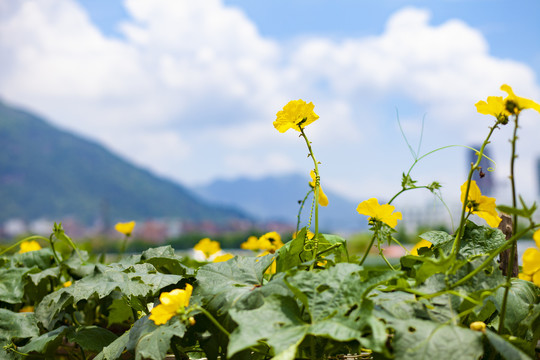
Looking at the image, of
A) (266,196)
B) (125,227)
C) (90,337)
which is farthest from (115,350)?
(266,196)

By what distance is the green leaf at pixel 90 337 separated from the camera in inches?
43.4

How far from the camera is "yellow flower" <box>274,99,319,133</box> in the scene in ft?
3.21

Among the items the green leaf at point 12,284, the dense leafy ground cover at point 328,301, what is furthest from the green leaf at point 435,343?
the green leaf at point 12,284

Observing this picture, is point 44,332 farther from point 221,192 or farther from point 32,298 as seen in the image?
point 221,192

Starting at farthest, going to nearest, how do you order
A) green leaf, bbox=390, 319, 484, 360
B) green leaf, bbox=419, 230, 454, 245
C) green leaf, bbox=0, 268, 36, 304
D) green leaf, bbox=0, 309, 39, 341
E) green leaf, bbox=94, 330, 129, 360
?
green leaf, bbox=0, 268, 36, 304, green leaf, bbox=0, 309, 39, 341, green leaf, bbox=419, 230, 454, 245, green leaf, bbox=94, 330, 129, 360, green leaf, bbox=390, 319, 484, 360

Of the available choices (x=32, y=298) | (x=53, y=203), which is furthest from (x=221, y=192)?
(x=32, y=298)

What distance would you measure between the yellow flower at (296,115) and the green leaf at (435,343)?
16.8 inches

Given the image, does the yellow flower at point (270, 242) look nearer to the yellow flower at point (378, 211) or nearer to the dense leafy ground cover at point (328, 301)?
the dense leafy ground cover at point (328, 301)

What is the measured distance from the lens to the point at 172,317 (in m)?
0.87

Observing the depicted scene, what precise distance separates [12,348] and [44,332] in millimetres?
114

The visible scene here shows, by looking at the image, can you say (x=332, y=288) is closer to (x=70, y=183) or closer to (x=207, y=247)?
(x=207, y=247)

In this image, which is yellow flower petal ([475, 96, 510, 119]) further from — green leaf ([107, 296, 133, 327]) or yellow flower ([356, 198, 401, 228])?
green leaf ([107, 296, 133, 327])

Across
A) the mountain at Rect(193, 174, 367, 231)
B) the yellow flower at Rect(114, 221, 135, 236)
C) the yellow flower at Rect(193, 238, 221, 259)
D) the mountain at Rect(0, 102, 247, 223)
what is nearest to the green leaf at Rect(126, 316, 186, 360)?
the yellow flower at Rect(114, 221, 135, 236)

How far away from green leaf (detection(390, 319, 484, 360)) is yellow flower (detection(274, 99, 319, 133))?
428 millimetres
